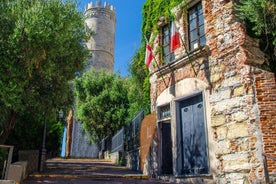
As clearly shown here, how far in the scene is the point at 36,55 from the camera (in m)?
9.39

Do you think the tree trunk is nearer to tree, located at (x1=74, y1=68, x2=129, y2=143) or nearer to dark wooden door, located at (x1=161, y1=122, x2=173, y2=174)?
dark wooden door, located at (x1=161, y1=122, x2=173, y2=174)

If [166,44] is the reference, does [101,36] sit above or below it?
above

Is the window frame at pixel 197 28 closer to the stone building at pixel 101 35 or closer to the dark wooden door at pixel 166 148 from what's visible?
the dark wooden door at pixel 166 148

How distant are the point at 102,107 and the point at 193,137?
16.7m

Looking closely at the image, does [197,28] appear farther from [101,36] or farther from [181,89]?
[101,36]

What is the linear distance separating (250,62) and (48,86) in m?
7.44

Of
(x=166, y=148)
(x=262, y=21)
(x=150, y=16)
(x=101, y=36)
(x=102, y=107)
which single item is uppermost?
(x=101, y=36)

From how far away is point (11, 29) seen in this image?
9.48 metres

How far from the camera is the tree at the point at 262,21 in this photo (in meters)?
8.23

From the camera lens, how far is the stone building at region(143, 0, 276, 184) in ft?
25.5

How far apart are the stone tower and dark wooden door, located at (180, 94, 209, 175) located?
113 ft

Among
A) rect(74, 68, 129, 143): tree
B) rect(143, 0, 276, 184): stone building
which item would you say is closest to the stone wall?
rect(143, 0, 276, 184): stone building

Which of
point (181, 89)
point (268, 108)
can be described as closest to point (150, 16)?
point (181, 89)

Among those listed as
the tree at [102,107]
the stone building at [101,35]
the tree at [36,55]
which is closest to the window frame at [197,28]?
the tree at [36,55]
